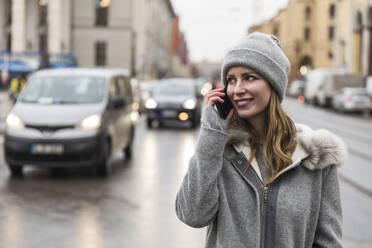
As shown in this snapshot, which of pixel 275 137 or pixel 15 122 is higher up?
pixel 275 137

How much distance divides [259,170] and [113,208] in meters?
5.22

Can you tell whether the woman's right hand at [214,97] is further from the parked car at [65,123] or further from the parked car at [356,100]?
the parked car at [356,100]

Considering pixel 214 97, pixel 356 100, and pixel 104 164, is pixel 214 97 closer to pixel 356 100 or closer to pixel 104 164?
pixel 104 164

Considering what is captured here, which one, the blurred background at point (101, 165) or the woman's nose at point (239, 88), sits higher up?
the woman's nose at point (239, 88)

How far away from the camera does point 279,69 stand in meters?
2.24

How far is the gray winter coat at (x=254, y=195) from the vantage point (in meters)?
2.11

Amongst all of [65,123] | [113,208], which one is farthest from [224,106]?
[65,123]

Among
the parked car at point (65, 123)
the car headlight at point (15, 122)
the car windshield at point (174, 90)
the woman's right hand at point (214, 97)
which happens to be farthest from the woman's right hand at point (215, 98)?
the car windshield at point (174, 90)

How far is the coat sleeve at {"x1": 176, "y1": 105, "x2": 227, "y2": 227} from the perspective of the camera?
2100mm

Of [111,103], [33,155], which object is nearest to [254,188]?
[33,155]

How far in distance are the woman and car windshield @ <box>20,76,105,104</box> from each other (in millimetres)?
7986

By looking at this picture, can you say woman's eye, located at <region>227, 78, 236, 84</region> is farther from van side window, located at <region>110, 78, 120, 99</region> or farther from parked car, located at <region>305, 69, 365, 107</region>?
parked car, located at <region>305, 69, 365, 107</region>

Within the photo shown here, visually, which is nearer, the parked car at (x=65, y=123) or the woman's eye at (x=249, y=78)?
the woman's eye at (x=249, y=78)

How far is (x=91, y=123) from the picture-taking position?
939 centimetres
